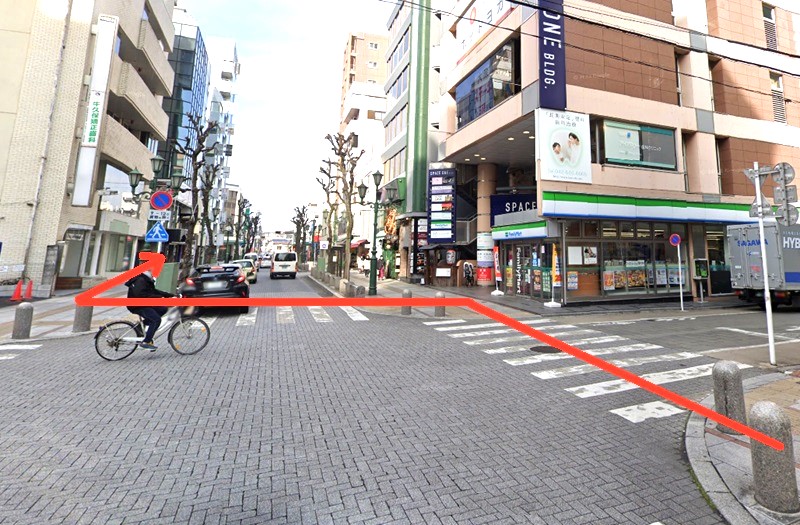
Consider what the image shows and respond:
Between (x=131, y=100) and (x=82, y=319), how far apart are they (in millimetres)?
16898

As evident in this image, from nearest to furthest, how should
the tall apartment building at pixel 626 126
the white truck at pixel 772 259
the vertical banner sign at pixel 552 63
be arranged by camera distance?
the white truck at pixel 772 259
the vertical banner sign at pixel 552 63
the tall apartment building at pixel 626 126

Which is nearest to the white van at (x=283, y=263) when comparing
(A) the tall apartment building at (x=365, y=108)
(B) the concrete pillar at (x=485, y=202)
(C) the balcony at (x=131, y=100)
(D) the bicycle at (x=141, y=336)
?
(A) the tall apartment building at (x=365, y=108)

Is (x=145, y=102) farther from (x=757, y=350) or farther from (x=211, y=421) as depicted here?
(x=757, y=350)

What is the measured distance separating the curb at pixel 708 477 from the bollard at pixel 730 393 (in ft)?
0.96

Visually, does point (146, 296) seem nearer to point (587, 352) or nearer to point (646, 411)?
point (646, 411)

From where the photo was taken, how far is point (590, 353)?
792cm

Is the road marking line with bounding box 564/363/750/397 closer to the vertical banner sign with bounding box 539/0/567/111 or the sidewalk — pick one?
the sidewalk

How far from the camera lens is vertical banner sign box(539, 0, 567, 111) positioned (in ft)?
50.1

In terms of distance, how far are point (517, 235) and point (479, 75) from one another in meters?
9.71

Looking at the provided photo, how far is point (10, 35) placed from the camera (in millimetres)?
16344

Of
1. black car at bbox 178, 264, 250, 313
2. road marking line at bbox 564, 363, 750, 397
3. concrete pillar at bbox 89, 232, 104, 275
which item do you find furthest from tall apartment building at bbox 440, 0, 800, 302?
concrete pillar at bbox 89, 232, 104, 275

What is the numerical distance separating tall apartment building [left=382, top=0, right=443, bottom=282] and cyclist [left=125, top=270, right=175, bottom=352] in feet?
66.3

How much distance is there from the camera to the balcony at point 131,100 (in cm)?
1948

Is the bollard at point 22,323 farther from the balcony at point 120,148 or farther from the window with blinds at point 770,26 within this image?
the window with blinds at point 770,26
